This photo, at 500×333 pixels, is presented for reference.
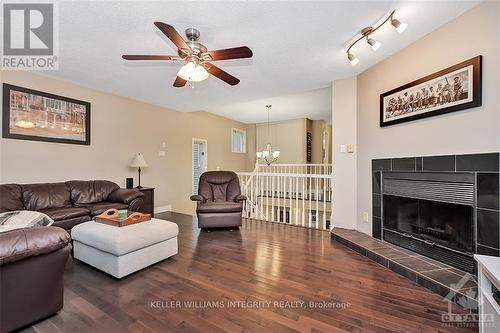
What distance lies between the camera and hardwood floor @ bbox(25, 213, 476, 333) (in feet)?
5.08

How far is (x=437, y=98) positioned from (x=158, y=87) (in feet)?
13.5

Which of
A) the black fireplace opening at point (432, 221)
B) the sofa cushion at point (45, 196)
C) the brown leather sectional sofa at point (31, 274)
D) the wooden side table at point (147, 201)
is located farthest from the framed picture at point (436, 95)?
the sofa cushion at point (45, 196)

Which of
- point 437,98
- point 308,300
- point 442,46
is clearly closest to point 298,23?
point 442,46

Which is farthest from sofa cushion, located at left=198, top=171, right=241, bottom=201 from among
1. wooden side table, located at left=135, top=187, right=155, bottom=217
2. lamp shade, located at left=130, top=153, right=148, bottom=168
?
lamp shade, located at left=130, top=153, right=148, bottom=168

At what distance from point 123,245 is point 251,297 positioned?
4.35 ft

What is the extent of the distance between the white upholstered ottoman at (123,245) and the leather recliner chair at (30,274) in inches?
19.3

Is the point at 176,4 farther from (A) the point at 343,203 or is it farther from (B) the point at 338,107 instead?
(A) the point at 343,203

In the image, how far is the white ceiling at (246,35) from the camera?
78.0 inches

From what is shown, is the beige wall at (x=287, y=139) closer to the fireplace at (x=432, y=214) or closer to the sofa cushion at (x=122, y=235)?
the fireplace at (x=432, y=214)

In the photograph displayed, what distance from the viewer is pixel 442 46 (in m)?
2.28

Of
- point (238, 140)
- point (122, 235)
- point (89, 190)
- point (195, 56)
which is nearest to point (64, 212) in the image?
point (89, 190)

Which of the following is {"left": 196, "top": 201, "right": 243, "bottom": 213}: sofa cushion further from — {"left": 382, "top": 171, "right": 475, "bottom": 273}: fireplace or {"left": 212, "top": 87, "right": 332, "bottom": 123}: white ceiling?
{"left": 212, "top": 87, "right": 332, "bottom": 123}: white ceiling

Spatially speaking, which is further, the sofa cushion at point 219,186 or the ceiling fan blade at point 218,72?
the sofa cushion at point 219,186

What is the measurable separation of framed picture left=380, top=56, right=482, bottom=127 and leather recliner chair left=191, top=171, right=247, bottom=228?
2.65 metres
